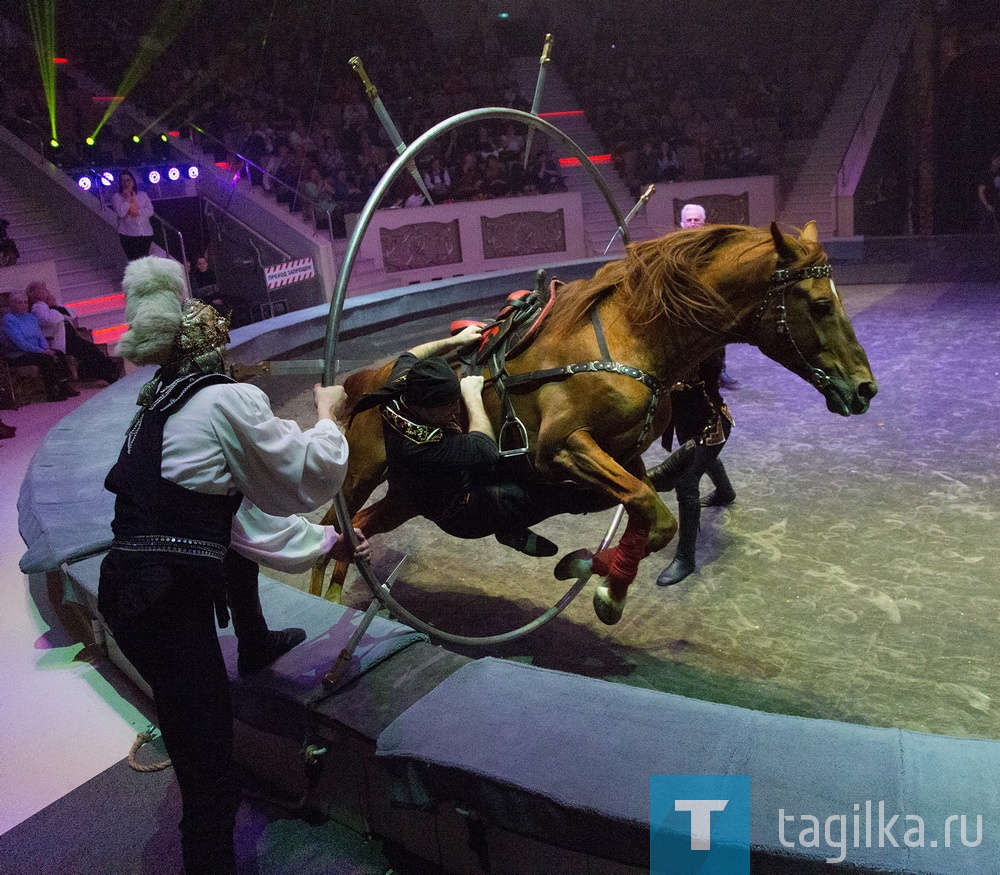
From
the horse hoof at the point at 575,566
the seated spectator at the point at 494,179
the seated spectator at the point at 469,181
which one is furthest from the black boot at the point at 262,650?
the seated spectator at the point at 494,179

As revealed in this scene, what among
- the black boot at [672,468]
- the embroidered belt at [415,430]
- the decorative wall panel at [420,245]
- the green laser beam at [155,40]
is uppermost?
the green laser beam at [155,40]

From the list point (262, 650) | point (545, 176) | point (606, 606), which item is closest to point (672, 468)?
point (606, 606)

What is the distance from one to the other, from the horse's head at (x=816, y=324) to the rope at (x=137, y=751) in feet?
9.18

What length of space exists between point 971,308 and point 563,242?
7.38 m

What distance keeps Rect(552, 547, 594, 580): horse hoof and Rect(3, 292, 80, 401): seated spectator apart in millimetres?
8302

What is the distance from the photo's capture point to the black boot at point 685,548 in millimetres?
4785

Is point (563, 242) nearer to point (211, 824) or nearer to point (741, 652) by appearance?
point (741, 652)

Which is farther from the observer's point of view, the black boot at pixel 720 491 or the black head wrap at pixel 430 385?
the black boot at pixel 720 491

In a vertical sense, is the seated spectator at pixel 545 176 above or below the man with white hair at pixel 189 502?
above

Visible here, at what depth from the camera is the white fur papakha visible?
8.00ft

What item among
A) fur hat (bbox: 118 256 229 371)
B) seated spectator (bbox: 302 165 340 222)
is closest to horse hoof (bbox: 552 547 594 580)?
fur hat (bbox: 118 256 229 371)

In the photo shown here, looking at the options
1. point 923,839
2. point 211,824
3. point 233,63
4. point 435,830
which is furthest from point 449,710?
point 233,63

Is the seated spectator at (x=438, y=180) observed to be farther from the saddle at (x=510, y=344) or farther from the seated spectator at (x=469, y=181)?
the saddle at (x=510, y=344)

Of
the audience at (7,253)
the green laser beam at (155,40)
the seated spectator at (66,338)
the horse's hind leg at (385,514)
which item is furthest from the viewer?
the green laser beam at (155,40)
